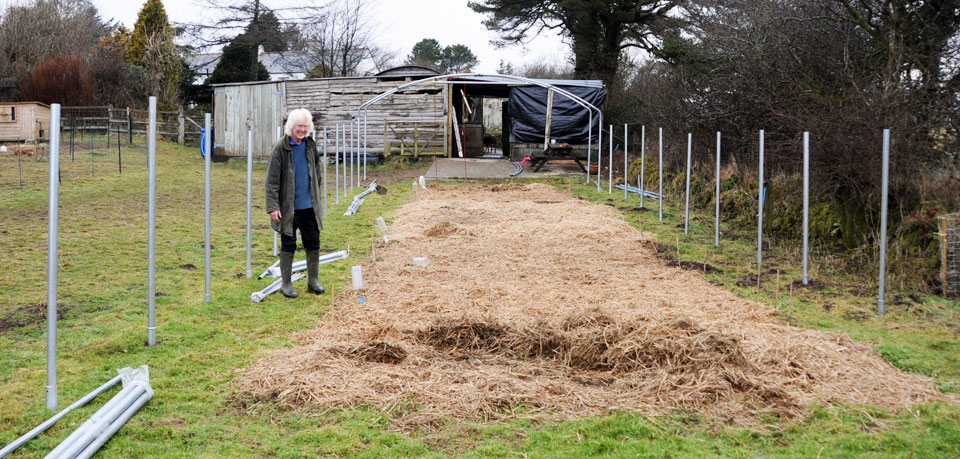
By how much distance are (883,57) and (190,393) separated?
31.9 feet

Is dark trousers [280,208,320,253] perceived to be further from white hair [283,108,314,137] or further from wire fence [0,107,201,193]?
wire fence [0,107,201,193]

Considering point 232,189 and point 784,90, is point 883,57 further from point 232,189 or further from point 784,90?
point 232,189

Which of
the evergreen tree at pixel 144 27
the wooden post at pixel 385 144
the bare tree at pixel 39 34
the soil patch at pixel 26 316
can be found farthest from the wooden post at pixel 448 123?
the bare tree at pixel 39 34

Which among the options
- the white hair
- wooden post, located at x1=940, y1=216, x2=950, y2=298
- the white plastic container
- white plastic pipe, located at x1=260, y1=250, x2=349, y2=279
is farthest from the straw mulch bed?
wooden post, located at x1=940, y1=216, x2=950, y2=298

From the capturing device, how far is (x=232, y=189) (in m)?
19.0

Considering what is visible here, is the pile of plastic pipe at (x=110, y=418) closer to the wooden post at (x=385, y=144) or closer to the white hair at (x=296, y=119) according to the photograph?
the white hair at (x=296, y=119)

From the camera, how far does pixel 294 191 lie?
6887 millimetres

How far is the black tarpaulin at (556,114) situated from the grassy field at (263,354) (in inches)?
536

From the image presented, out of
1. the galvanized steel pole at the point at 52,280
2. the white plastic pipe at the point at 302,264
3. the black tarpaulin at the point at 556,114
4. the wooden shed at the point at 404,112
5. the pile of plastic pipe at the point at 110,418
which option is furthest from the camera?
the wooden shed at the point at 404,112

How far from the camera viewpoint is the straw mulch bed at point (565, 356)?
4.34 metres

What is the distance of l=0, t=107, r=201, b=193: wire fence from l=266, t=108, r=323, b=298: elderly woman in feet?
35.9

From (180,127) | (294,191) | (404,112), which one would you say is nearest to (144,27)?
(180,127)

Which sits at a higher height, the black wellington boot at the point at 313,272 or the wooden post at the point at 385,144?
the wooden post at the point at 385,144

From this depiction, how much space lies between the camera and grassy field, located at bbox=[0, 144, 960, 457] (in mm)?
3787
